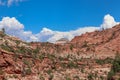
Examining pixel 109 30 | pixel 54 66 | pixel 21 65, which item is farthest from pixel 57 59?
pixel 109 30

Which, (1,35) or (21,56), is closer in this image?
(21,56)

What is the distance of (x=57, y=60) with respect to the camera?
117 m

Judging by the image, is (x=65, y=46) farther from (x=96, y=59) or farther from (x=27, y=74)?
(x=27, y=74)

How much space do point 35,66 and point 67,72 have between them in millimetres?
9439

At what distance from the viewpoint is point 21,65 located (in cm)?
10438

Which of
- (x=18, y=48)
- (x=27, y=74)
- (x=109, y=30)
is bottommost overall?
(x=27, y=74)

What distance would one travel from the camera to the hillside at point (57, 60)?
101 metres

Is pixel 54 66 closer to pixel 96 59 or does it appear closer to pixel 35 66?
pixel 35 66

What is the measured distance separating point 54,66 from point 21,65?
1124 centimetres

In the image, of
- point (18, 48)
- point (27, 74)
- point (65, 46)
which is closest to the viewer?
point (27, 74)

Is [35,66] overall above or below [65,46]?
below

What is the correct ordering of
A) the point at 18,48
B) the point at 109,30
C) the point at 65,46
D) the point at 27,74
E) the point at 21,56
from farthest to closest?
1. the point at 109,30
2. the point at 65,46
3. the point at 18,48
4. the point at 21,56
5. the point at 27,74

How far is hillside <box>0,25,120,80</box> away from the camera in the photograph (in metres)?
101

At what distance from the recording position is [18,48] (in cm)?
11688
